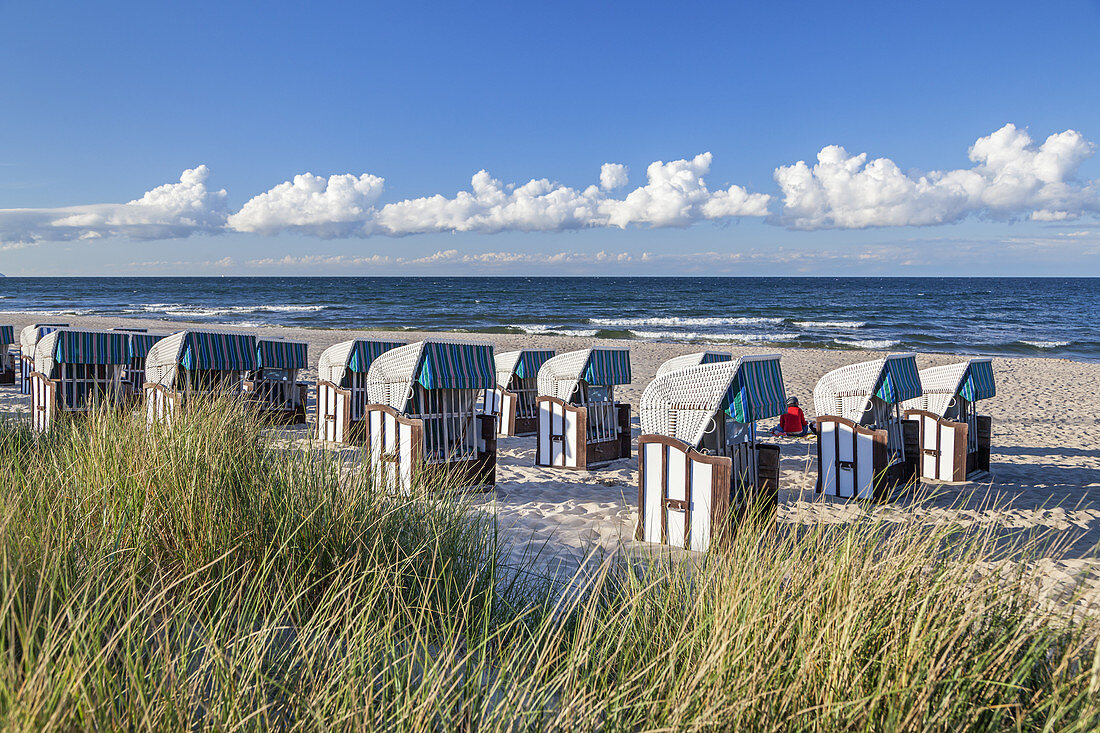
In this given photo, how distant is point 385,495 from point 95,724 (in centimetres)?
194

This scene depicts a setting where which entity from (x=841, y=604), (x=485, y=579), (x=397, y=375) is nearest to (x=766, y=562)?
(x=841, y=604)

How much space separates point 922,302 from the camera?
2183 inches

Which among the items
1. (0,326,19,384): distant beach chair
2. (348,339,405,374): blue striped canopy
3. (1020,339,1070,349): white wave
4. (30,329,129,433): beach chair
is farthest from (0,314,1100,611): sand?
(1020,339,1070,349): white wave

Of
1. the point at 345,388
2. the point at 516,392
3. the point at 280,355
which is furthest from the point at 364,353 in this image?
the point at 516,392

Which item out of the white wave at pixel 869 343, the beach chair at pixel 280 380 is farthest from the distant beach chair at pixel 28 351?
the white wave at pixel 869 343

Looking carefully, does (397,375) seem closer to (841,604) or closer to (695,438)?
(695,438)

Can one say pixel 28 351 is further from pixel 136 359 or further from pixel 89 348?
pixel 89 348

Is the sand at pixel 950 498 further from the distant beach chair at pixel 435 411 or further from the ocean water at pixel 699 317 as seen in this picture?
the ocean water at pixel 699 317

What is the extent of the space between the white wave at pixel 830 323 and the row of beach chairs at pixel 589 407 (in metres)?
29.1

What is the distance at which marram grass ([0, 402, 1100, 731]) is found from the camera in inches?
70.0

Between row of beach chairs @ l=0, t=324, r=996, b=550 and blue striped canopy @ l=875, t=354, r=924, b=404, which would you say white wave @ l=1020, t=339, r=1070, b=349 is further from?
blue striped canopy @ l=875, t=354, r=924, b=404

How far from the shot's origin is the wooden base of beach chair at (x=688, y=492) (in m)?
4.97

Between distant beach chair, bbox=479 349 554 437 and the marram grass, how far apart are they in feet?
21.8

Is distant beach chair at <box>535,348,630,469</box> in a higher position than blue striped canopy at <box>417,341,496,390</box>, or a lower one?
lower
